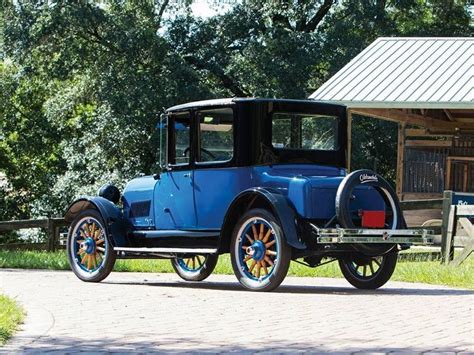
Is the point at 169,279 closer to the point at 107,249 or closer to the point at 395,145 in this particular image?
the point at 107,249

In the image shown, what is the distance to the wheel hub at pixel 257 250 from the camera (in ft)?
44.6

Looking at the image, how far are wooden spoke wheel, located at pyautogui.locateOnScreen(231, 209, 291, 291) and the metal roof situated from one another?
43.6ft

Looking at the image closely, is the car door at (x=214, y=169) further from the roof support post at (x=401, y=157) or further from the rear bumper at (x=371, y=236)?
the roof support post at (x=401, y=157)

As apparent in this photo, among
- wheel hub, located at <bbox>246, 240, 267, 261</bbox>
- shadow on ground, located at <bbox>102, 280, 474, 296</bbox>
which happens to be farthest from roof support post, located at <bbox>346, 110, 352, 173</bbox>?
wheel hub, located at <bbox>246, 240, 267, 261</bbox>

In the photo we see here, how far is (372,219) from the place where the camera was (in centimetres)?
1372

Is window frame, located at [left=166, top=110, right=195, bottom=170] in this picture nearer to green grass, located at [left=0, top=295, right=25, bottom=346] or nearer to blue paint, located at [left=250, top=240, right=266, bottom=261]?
blue paint, located at [left=250, top=240, right=266, bottom=261]

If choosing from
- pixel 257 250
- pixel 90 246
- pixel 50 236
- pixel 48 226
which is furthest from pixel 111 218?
pixel 50 236

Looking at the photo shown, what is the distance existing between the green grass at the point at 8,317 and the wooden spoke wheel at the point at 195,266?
4.41 m

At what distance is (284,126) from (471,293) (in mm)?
3163

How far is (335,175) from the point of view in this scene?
49.3ft

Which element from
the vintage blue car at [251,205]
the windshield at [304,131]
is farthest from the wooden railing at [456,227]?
the windshield at [304,131]

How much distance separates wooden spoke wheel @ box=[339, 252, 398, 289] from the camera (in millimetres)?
14336

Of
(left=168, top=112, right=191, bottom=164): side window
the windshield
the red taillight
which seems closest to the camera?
the red taillight

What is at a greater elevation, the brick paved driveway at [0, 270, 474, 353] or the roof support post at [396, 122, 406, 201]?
the roof support post at [396, 122, 406, 201]
